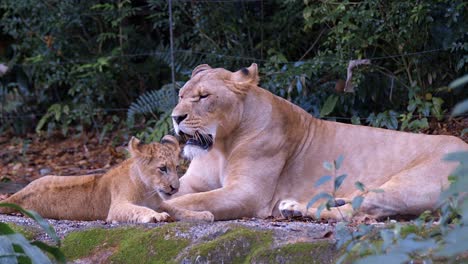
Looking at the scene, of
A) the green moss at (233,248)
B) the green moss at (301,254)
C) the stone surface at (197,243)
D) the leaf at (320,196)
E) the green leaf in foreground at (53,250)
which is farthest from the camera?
the green moss at (233,248)

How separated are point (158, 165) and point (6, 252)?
172cm

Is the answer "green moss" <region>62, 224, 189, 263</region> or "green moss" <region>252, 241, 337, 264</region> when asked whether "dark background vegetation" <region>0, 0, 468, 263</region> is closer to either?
"green moss" <region>62, 224, 189, 263</region>

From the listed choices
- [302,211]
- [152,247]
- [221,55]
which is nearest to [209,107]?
[302,211]

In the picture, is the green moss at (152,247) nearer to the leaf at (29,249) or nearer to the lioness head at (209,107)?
the leaf at (29,249)

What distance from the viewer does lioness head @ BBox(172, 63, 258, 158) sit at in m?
5.73

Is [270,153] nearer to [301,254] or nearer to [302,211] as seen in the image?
[302,211]

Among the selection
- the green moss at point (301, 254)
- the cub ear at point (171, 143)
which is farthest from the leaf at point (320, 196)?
the cub ear at point (171, 143)

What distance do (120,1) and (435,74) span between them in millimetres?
3660

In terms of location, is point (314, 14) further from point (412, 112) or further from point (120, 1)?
point (120, 1)

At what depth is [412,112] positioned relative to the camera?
8.34 meters

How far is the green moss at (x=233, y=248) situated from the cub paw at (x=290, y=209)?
43.2 inches

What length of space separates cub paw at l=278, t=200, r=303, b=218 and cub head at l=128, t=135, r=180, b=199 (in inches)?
26.2

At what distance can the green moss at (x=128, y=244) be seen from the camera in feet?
14.8

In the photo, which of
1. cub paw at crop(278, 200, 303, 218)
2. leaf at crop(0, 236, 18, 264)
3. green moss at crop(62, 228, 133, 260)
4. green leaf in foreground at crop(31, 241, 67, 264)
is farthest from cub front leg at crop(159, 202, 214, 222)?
leaf at crop(0, 236, 18, 264)
